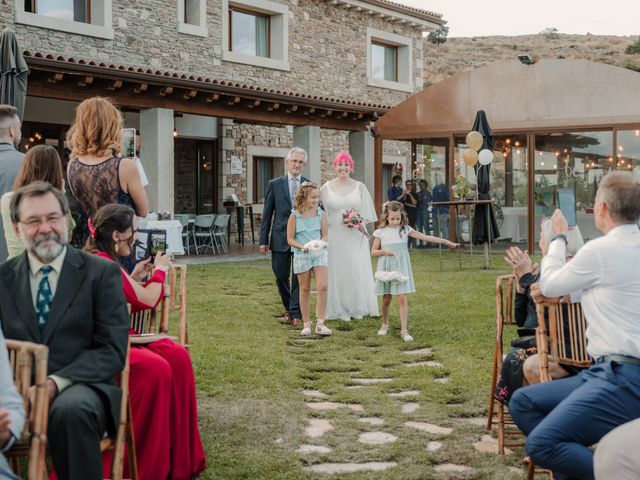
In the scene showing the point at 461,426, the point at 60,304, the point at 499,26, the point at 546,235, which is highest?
the point at 499,26

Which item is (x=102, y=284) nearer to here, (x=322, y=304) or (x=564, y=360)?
(x=564, y=360)

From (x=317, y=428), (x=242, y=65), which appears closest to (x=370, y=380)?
(x=317, y=428)

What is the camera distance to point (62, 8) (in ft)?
49.9

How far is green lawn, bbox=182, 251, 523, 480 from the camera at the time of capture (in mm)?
3969

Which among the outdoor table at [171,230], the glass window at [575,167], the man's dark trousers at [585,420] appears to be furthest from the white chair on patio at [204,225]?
the man's dark trousers at [585,420]

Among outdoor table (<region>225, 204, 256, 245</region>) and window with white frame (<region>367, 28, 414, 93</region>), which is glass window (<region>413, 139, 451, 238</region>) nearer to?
window with white frame (<region>367, 28, 414, 93</region>)

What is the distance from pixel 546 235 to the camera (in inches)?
142

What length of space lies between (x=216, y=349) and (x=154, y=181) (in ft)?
26.5

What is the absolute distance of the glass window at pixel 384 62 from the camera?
21969 mm

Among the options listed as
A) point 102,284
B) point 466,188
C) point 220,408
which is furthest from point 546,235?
point 466,188

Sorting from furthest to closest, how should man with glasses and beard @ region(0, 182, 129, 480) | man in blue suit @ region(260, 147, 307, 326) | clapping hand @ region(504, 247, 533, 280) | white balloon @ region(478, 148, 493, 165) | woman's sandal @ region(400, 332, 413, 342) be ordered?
white balloon @ region(478, 148, 493, 165)
man in blue suit @ region(260, 147, 307, 326)
woman's sandal @ region(400, 332, 413, 342)
clapping hand @ region(504, 247, 533, 280)
man with glasses and beard @ region(0, 182, 129, 480)

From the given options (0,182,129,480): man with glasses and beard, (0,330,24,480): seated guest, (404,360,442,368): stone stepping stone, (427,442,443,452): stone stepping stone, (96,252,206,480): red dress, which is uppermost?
(0,182,129,480): man with glasses and beard

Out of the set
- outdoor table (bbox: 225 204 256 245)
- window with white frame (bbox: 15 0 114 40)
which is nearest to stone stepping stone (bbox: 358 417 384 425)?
window with white frame (bbox: 15 0 114 40)

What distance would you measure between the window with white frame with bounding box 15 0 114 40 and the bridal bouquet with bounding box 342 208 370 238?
8.82 m
